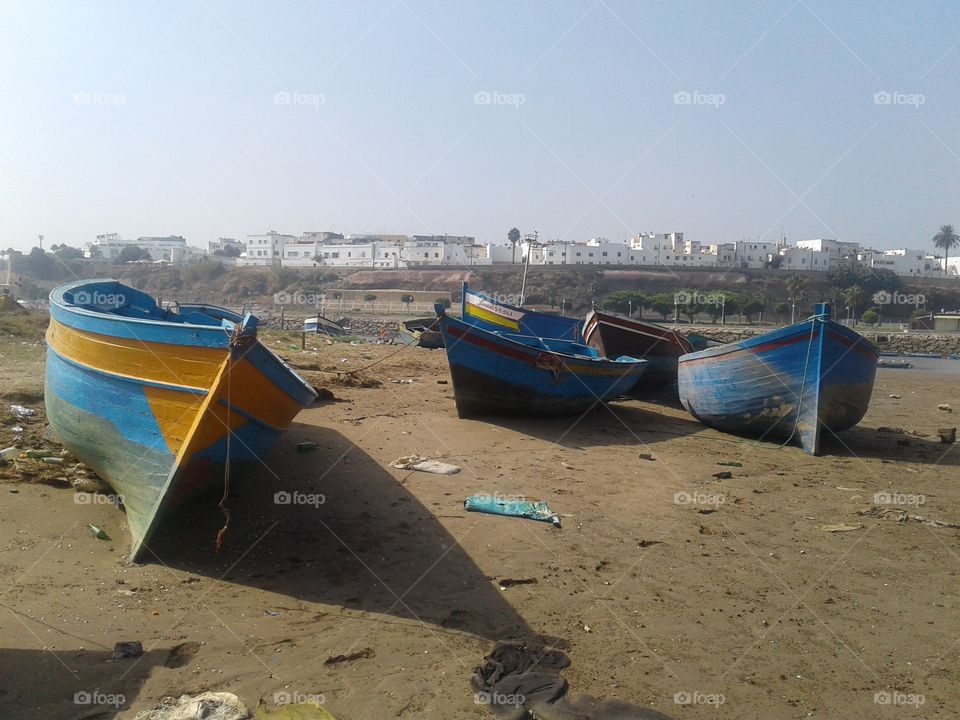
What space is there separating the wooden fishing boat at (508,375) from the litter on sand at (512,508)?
13.7 feet

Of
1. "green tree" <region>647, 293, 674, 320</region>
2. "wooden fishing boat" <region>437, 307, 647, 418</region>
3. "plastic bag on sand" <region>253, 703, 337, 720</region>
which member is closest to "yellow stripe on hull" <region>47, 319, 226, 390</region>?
"plastic bag on sand" <region>253, 703, 337, 720</region>

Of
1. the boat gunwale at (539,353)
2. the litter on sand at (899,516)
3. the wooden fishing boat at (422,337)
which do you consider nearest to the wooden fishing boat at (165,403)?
the boat gunwale at (539,353)

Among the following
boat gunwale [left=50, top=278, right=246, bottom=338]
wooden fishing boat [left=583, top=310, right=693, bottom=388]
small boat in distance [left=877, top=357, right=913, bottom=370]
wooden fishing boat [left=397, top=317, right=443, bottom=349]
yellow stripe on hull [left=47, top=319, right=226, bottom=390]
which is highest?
boat gunwale [left=50, top=278, right=246, bottom=338]

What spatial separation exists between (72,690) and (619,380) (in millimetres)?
10957

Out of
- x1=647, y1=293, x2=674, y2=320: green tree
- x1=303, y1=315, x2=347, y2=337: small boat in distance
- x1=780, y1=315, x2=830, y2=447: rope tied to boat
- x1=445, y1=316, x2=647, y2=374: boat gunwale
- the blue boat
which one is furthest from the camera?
x1=647, y1=293, x2=674, y2=320: green tree

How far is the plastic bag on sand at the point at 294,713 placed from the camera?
3877mm

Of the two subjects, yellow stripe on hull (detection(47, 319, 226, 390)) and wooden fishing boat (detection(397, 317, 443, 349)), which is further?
wooden fishing boat (detection(397, 317, 443, 349))

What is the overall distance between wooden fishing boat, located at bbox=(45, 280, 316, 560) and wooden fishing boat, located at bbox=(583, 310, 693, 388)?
10508 mm

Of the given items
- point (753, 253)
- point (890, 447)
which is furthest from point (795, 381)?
point (753, 253)

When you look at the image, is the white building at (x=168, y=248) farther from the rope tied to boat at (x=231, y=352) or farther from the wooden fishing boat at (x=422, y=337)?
the rope tied to boat at (x=231, y=352)

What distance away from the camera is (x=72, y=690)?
4078 millimetres

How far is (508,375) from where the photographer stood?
1183cm

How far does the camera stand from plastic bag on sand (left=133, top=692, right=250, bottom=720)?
3854 mm

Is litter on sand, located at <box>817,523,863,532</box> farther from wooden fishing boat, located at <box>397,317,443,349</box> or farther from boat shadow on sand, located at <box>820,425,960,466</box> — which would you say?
wooden fishing boat, located at <box>397,317,443,349</box>
